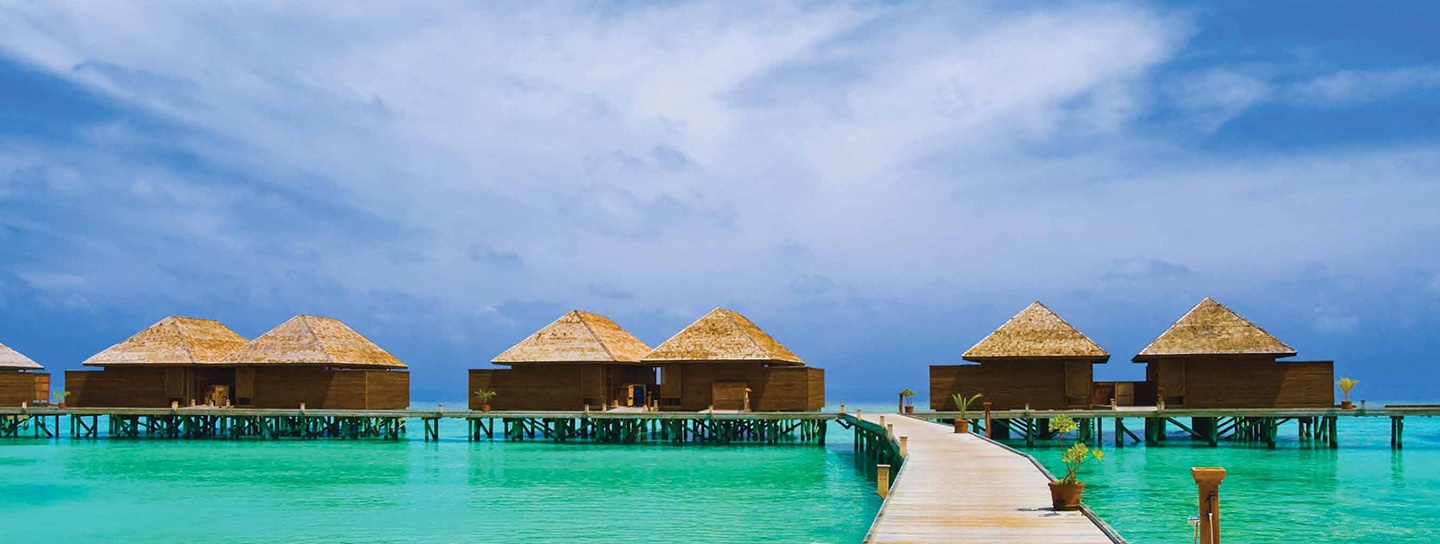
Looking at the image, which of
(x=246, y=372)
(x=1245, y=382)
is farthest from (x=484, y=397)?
(x=1245, y=382)

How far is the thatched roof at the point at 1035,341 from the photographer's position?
4075 centimetres

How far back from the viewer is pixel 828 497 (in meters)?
26.3

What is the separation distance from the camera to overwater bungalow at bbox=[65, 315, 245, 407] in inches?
1905

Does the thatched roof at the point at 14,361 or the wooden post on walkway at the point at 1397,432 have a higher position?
the thatched roof at the point at 14,361

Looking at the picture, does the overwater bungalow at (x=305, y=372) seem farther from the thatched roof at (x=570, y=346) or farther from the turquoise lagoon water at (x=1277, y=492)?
the turquoise lagoon water at (x=1277, y=492)

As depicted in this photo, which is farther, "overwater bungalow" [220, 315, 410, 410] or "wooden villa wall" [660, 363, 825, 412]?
"overwater bungalow" [220, 315, 410, 410]

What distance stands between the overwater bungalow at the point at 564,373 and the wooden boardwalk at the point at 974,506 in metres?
21.1

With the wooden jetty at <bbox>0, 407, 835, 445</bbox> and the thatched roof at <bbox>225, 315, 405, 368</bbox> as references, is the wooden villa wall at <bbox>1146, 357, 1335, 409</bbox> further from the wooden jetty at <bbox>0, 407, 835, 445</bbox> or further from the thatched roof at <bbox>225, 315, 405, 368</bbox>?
the thatched roof at <bbox>225, 315, 405, 368</bbox>

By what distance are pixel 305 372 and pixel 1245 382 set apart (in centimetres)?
3121

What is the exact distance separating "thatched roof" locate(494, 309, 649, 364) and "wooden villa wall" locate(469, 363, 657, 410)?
501mm

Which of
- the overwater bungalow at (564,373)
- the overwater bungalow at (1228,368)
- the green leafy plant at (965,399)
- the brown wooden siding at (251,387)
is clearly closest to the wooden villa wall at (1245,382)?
the overwater bungalow at (1228,368)

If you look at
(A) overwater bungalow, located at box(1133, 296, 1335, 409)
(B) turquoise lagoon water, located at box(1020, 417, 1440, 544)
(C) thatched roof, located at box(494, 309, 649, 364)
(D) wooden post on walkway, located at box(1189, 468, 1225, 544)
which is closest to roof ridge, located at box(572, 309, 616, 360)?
(C) thatched roof, located at box(494, 309, 649, 364)

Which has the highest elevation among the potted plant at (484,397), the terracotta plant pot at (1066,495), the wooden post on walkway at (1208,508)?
the wooden post on walkway at (1208,508)

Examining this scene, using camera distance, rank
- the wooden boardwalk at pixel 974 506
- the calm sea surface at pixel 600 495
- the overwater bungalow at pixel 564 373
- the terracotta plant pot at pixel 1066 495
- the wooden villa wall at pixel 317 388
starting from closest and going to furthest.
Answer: the wooden boardwalk at pixel 974 506
the terracotta plant pot at pixel 1066 495
the calm sea surface at pixel 600 495
the overwater bungalow at pixel 564 373
the wooden villa wall at pixel 317 388
